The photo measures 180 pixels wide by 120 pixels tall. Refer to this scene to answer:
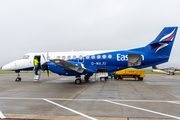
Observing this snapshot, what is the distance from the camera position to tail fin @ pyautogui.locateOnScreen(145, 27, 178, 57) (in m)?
14.3

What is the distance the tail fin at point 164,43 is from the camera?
14.3 meters

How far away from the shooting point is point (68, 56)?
1570cm

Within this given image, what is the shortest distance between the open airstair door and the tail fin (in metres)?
1.31

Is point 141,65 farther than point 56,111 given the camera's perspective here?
Yes

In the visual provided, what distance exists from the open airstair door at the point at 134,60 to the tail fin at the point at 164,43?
1.31 m

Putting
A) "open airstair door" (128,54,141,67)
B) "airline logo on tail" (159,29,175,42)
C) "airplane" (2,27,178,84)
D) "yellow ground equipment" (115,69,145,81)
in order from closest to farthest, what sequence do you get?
"airline logo on tail" (159,29,175,42), "airplane" (2,27,178,84), "open airstair door" (128,54,141,67), "yellow ground equipment" (115,69,145,81)

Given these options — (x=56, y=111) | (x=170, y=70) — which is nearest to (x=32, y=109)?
(x=56, y=111)

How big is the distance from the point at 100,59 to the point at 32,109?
10341 millimetres

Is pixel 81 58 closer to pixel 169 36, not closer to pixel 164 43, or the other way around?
pixel 164 43

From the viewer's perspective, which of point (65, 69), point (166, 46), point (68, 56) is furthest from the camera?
point (68, 56)

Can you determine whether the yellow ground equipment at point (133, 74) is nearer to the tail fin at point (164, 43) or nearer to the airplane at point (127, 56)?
the airplane at point (127, 56)

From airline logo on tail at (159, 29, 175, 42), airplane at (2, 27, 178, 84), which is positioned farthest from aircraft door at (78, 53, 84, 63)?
airline logo on tail at (159, 29, 175, 42)

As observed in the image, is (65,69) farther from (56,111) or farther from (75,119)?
(75,119)

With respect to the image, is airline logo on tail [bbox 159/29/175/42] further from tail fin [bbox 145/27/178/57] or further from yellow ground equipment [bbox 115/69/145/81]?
yellow ground equipment [bbox 115/69/145/81]
